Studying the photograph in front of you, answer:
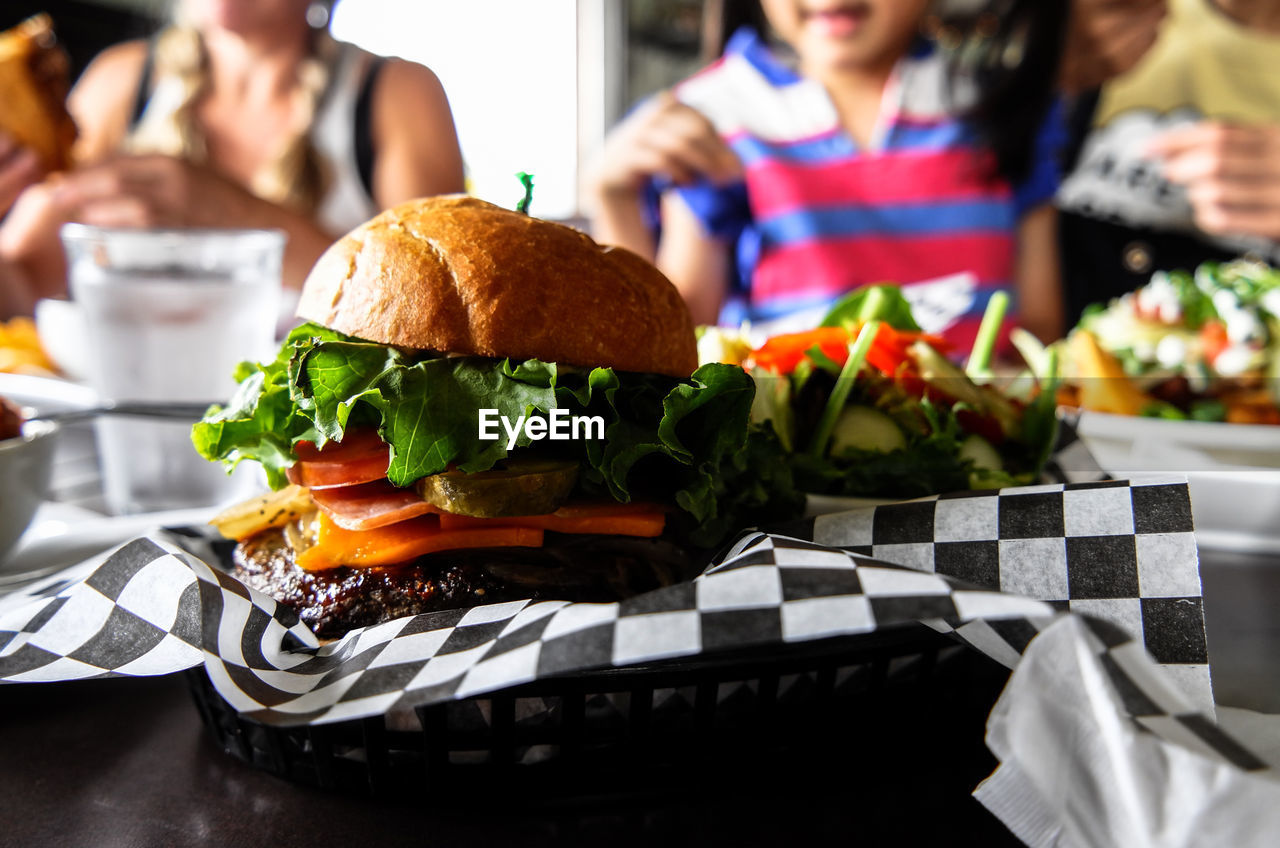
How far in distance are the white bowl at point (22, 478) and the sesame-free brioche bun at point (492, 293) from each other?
38cm

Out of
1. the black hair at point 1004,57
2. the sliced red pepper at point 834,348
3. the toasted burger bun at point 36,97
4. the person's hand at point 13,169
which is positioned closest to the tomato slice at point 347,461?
the sliced red pepper at point 834,348

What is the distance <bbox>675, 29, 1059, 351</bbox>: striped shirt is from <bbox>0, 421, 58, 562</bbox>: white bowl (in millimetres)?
3193

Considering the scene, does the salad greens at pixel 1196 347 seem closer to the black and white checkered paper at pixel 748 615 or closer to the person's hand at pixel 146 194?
the black and white checkered paper at pixel 748 615

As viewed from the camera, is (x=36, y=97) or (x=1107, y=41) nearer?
(x=36, y=97)

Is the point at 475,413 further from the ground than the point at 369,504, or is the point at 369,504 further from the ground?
the point at 475,413

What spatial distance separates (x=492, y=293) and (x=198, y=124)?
3528 mm

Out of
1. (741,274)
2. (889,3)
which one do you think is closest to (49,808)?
(741,274)

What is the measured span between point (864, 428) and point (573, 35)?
4558 mm

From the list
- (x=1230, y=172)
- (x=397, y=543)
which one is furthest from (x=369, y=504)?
(x=1230, y=172)

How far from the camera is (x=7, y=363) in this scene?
6.39 feet

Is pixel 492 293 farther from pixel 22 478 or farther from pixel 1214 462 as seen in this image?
pixel 1214 462

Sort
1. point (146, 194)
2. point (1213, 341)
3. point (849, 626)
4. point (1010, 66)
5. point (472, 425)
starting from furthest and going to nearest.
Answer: point (1010, 66), point (146, 194), point (1213, 341), point (472, 425), point (849, 626)

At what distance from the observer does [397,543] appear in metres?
0.88

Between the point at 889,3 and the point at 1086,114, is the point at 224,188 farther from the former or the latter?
the point at 1086,114
